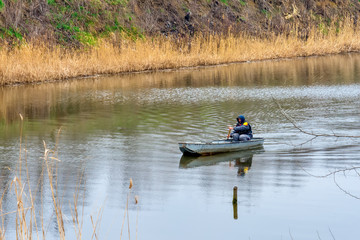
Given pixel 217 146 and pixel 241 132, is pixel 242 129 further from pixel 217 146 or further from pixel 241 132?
pixel 217 146

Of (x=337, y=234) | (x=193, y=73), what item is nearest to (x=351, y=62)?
(x=193, y=73)

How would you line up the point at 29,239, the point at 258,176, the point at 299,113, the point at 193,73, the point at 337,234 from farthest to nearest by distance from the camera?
the point at 193,73 < the point at 299,113 < the point at 258,176 < the point at 337,234 < the point at 29,239

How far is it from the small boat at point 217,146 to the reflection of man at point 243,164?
307 mm

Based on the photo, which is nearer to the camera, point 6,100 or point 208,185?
point 208,185

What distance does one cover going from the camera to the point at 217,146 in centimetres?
1202

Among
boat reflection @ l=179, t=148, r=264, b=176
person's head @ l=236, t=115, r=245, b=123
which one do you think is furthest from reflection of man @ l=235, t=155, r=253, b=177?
person's head @ l=236, t=115, r=245, b=123

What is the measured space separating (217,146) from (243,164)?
67cm

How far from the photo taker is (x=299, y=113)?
1675 centimetres

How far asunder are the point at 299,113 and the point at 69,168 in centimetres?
741

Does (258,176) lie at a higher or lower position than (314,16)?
lower

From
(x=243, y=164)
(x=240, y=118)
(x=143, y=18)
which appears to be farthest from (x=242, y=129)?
(x=143, y=18)

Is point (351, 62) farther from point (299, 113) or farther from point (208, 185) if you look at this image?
point (208, 185)

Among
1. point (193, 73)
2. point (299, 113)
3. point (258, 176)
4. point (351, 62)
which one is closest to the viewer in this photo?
point (258, 176)

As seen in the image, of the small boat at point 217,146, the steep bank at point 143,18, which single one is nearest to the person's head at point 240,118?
the small boat at point 217,146
